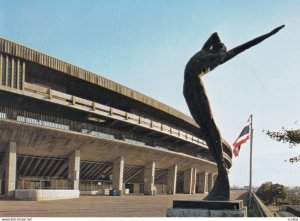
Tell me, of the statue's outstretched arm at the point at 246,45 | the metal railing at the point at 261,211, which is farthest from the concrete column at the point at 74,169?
the statue's outstretched arm at the point at 246,45

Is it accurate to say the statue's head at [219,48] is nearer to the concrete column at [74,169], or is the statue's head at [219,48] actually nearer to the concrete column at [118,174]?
the concrete column at [74,169]

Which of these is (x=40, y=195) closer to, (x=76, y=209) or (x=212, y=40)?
(x=76, y=209)

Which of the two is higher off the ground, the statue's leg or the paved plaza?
the statue's leg

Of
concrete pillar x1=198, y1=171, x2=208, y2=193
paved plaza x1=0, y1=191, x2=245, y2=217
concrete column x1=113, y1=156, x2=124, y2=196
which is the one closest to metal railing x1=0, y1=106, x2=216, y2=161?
concrete column x1=113, y1=156, x2=124, y2=196

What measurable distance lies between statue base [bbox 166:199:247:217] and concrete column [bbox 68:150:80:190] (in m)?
26.9

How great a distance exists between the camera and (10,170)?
95.9 ft

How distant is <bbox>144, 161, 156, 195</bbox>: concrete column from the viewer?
151 ft

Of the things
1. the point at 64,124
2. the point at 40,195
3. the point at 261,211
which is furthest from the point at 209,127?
the point at 64,124

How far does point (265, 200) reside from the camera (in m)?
65.0

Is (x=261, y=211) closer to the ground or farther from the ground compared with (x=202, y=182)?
farther from the ground

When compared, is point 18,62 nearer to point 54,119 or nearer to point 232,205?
point 54,119

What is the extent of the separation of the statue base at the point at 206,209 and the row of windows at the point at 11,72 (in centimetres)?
2100

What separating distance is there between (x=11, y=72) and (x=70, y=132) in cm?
689

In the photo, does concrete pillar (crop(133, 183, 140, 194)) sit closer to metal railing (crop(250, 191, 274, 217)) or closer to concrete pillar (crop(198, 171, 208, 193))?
concrete pillar (crop(198, 171, 208, 193))
